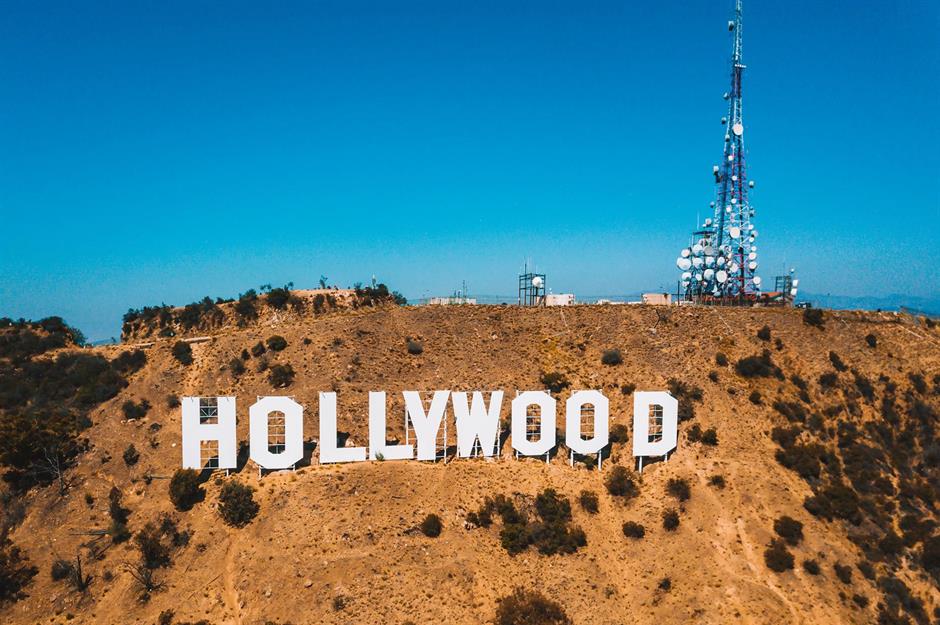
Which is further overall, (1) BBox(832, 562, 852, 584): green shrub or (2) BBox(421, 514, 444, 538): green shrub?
(2) BBox(421, 514, 444, 538): green shrub

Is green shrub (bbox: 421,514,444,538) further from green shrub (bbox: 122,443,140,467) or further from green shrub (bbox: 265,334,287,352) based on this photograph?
green shrub (bbox: 265,334,287,352)

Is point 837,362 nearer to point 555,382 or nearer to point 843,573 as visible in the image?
point 843,573

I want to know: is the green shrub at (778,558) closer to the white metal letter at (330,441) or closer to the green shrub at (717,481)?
the green shrub at (717,481)

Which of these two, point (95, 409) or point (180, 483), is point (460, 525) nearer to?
point (180, 483)

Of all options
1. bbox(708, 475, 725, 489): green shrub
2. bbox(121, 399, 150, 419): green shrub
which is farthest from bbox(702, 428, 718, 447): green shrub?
bbox(121, 399, 150, 419): green shrub

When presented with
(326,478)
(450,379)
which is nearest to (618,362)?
(450,379)

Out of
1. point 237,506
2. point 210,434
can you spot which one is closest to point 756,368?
point 237,506
